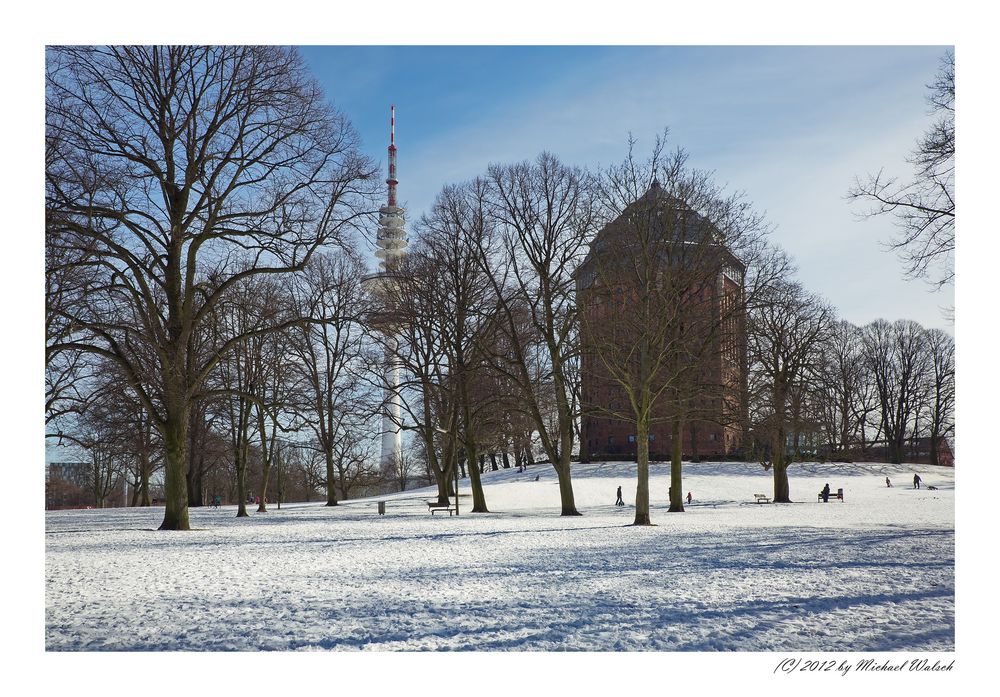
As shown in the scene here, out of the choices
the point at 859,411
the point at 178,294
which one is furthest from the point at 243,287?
the point at 859,411

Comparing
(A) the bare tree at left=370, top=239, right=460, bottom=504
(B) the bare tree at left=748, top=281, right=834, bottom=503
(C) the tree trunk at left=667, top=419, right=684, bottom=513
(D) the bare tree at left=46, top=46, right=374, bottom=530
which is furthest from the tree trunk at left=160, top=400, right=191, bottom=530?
(B) the bare tree at left=748, top=281, right=834, bottom=503

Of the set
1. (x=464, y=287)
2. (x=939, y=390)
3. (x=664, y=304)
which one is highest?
(x=464, y=287)

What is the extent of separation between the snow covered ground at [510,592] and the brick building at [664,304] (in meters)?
6.81

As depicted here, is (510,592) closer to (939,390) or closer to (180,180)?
(180,180)

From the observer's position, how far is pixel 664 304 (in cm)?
2119

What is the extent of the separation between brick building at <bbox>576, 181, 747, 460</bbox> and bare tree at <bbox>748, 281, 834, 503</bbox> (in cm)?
211

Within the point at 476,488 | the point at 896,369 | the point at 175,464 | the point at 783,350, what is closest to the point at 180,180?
the point at 175,464

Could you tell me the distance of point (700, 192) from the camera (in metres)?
22.6

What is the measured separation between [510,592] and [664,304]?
514 inches

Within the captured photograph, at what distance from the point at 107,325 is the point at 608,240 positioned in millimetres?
14122

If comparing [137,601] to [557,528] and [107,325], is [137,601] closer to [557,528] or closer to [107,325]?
[107,325]

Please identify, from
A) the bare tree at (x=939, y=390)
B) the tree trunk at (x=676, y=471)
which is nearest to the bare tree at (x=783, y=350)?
the tree trunk at (x=676, y=471)

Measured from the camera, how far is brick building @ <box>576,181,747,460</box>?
22031mm

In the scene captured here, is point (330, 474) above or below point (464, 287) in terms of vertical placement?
below
